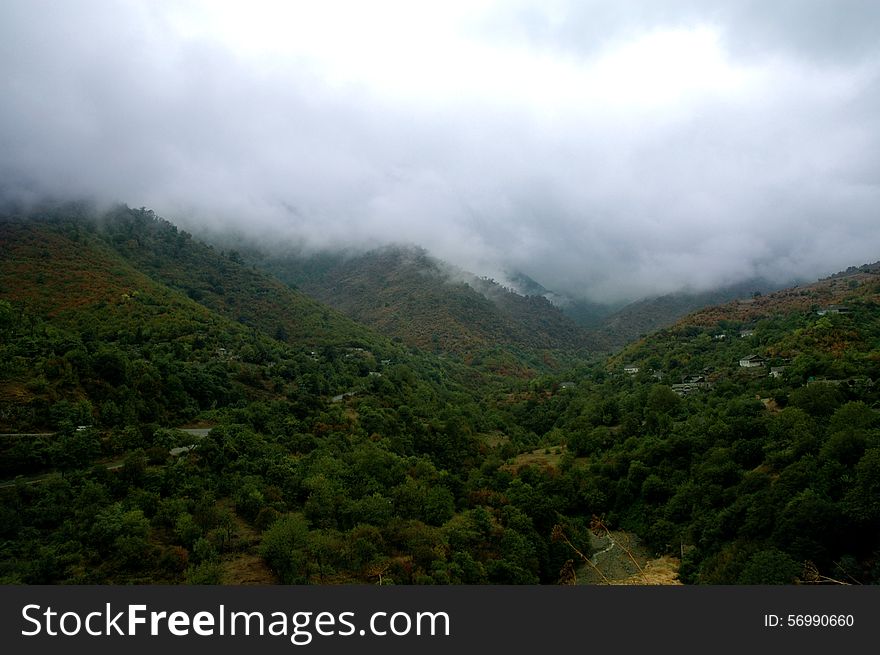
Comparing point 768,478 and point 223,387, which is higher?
point 223,387

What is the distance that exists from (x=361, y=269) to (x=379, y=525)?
173 metres

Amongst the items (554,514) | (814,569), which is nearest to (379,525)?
(554,514)

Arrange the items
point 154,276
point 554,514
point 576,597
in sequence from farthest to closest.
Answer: point 154,276
point 554,514
point 576,597

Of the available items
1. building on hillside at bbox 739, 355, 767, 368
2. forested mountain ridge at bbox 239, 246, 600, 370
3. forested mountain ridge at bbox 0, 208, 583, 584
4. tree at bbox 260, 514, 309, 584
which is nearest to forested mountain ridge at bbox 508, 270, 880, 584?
building on hillside at bbox 739, 355, 767, 368

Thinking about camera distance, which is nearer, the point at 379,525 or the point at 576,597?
the point at 576,597

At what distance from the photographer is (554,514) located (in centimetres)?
3722

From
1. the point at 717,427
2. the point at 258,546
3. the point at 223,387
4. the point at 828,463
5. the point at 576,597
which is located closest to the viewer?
the point at 576,597

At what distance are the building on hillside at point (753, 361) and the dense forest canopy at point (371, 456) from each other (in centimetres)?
50

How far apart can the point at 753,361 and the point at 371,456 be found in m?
50.2

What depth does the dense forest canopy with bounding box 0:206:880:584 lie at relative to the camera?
23.5 metres

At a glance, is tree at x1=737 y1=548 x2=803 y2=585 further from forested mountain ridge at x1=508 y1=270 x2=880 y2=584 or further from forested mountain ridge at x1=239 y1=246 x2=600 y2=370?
forested mountain ridge at x1=239 y1=246 x2=600 y2=370

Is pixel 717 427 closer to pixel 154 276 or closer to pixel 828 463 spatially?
pixel 828 463

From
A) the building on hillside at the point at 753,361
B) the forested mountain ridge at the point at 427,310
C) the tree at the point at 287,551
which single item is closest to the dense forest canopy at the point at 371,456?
the tree at the point at 287,551

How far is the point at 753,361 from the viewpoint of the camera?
61375 mm
